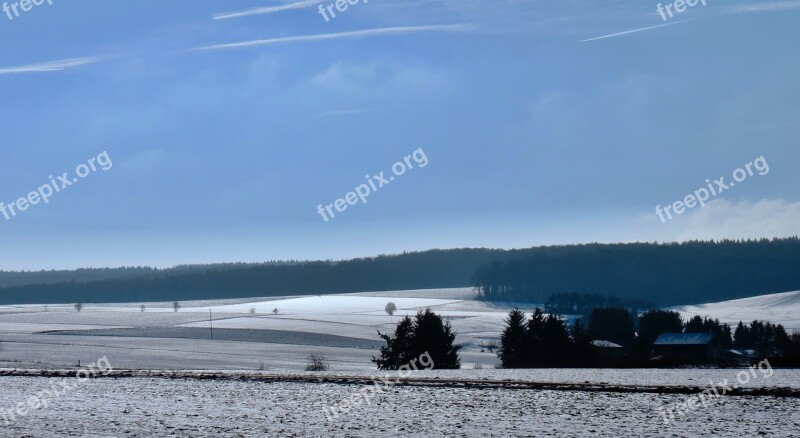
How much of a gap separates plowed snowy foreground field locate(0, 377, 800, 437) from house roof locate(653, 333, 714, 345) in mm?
68670

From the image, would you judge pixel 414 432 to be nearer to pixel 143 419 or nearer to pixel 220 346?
pixel 143 419

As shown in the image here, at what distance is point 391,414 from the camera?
25734 millimetres

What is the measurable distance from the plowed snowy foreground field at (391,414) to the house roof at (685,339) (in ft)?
225

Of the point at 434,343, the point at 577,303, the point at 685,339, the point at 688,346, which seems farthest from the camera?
the point at 577,303

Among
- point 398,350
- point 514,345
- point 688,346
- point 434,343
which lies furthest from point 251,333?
point 688,346

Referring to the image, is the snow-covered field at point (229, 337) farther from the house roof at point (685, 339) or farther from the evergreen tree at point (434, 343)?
the house roof at point (685, 339)

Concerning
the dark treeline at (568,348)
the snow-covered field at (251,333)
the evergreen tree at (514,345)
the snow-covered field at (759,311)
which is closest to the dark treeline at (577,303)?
the snow-covered field at (251,333)

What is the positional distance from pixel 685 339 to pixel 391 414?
255 feet

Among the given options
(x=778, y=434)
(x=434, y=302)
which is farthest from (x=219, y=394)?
(x=434, y=302)

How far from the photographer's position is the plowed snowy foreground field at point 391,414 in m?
22.0

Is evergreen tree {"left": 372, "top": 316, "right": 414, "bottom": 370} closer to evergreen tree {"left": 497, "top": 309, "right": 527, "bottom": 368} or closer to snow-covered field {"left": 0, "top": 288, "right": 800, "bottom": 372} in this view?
snow-covered field {"left": 0, "top": 288, "right": 800, "bottom": 372}

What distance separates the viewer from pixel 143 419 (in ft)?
80.4

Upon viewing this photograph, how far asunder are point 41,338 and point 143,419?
272 ft

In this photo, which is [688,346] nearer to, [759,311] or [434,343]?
[434,343]
